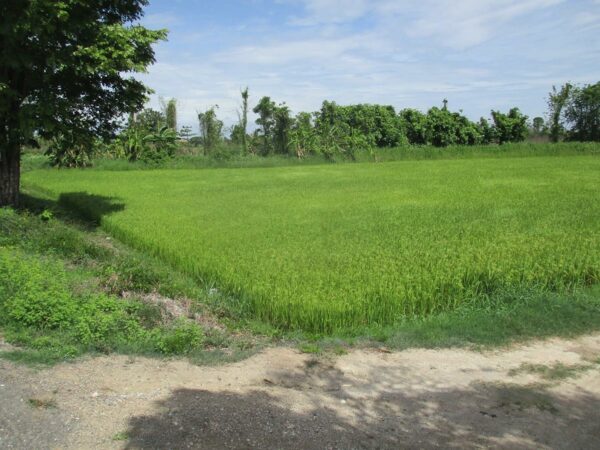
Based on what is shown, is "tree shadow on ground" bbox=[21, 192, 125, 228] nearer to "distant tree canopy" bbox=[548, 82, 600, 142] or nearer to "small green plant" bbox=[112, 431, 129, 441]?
"small green plant" bbox=[112, 431, 129, 441]

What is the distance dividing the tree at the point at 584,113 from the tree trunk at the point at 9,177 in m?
35.9

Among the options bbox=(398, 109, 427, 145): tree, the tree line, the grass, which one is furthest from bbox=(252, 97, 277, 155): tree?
the grass

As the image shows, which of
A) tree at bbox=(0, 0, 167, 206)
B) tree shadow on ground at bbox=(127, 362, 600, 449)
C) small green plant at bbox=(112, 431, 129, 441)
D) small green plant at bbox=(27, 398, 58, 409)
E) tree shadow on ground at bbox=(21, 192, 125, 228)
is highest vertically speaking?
tree at bbox=(0, 0, 167, 206)

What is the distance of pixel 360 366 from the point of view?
4.58m

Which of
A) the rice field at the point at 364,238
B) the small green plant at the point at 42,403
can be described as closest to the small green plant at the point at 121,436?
the small green plant at the point at 42,403

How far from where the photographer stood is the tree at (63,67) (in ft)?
29.8

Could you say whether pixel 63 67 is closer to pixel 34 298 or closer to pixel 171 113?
pixel 34 298

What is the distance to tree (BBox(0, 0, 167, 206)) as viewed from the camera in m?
9.07

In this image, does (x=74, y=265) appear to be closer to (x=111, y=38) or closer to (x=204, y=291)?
(x=204, y=291)

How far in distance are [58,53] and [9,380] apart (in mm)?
7482

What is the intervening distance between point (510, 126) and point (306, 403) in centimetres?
3720

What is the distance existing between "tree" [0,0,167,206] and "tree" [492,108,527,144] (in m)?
31.3

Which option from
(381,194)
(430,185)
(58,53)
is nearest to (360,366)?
(58,53)

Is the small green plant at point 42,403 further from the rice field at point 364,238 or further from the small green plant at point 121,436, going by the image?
the rice field at point 364,238
